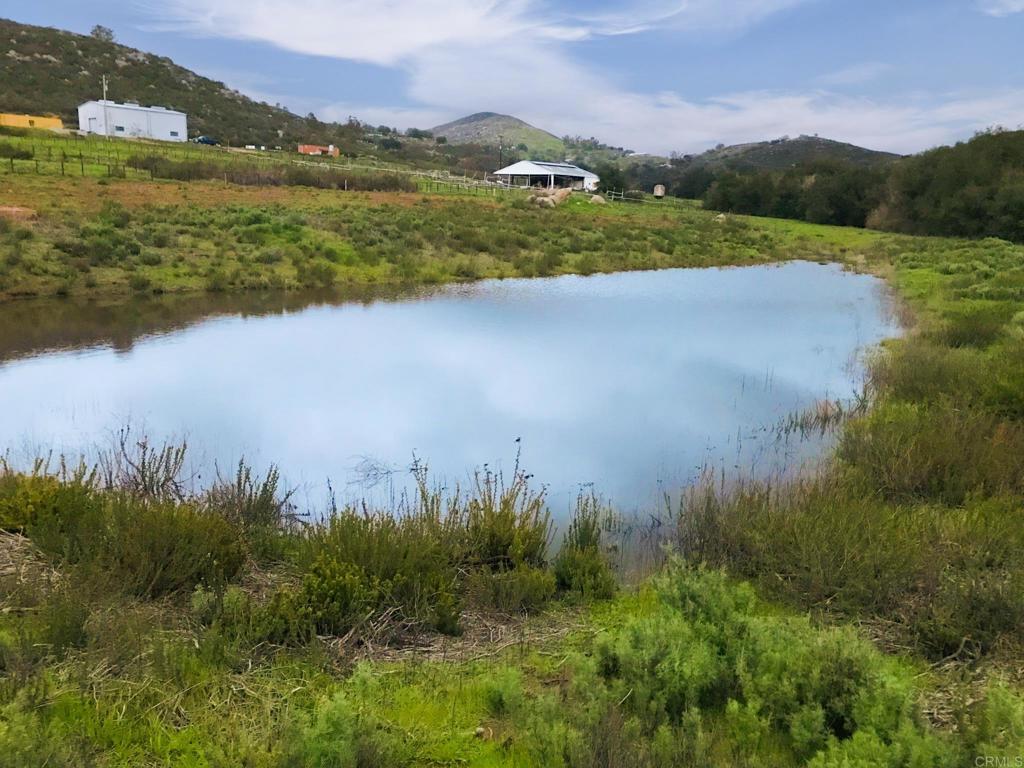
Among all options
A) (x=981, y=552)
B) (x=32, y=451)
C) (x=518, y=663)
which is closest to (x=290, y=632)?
(x=518, y=663)

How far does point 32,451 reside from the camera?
26.2 ft

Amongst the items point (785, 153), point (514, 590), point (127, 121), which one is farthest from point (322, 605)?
point (785, 153)

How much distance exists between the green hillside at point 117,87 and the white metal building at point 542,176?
81.6 ft

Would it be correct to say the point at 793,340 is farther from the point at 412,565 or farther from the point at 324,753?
the point at 324,753

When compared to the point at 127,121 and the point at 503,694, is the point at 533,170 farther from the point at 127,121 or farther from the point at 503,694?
the point at 503,694

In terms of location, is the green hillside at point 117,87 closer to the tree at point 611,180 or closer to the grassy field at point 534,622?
the tree at point 611,180

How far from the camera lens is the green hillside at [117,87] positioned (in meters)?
77.3

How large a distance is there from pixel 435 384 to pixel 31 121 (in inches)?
2611

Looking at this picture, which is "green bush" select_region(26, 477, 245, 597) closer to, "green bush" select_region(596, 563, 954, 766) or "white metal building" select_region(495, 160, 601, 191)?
"green bush" select_region(596, 563, 954, 766)

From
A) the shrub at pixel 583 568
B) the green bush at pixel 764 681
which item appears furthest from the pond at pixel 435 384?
the green bush at pixel 764 681

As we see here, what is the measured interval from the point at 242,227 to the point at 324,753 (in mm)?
23677

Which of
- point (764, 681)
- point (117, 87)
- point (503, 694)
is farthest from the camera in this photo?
point (117, 87)

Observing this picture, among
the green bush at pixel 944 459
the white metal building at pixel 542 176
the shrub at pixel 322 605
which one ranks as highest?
the white metal building at pixel 542 176

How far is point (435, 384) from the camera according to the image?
11516 mm
